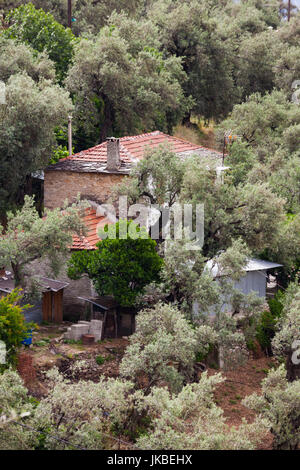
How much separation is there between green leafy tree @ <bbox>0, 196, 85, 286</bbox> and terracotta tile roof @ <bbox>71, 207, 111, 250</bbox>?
2.84 meters

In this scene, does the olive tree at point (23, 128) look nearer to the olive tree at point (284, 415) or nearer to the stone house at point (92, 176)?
the stone house at point (92, 176)

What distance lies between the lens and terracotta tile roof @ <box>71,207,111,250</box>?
2823 centimetres

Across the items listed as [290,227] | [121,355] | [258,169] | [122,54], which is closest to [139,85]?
[122,54]

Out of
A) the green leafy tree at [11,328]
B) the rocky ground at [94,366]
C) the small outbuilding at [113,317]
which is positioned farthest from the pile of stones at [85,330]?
the green leafy tree at [11,328]

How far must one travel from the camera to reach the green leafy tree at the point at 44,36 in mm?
41250

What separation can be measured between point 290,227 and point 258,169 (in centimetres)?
567

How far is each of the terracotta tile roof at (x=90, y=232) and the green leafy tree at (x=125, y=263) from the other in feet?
8.31

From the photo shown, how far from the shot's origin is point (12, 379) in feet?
61.7

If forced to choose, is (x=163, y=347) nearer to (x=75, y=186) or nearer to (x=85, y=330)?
(x=85, y=330)

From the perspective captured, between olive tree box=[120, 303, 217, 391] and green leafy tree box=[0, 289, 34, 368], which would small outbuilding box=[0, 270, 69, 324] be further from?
olive tree box=[120, 303, 217, 391]

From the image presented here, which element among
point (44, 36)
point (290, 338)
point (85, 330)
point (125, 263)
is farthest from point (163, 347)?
point (44, 36)

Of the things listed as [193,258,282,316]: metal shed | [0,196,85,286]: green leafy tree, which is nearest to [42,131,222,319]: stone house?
[0,196,85,286]: green leafy tree

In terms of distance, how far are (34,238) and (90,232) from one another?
16.7 feet

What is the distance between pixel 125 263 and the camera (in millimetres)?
25078
